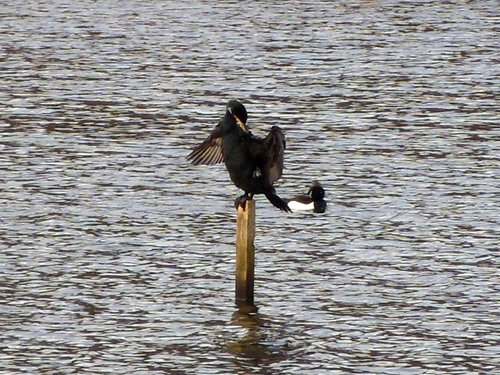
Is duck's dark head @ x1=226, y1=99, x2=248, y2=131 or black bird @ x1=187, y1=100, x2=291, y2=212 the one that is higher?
duck's dark head @ x1=226, y1=99, x2=248, y2=131

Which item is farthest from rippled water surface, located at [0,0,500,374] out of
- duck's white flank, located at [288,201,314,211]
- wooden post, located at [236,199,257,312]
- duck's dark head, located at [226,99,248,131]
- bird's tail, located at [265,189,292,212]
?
duck's dark head, located at [226,99,248,131]

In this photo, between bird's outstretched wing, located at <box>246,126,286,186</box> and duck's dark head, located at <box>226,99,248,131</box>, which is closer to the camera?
bird's outstretched wing, located at <box>246,126,286,186</box>

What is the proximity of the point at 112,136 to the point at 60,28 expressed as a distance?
12.9m

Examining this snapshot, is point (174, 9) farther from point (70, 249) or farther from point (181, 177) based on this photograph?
point (70, 249)

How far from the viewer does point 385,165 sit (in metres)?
20.4

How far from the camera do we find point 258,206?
729 inches

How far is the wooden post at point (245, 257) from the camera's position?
13258 millimetres


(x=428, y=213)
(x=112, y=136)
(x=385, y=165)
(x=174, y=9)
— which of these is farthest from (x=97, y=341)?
(x=174, y=9)

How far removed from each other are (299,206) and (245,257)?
1232 mm

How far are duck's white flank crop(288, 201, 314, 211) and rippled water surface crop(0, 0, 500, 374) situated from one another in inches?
32.0

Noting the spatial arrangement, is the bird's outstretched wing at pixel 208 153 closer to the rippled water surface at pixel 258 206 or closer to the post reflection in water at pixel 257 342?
the rippled water surface at pixel 258 206

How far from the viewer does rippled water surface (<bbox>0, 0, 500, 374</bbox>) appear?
12883 millimetres

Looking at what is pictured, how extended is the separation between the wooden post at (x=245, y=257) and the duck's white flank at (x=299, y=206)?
104 centimetres

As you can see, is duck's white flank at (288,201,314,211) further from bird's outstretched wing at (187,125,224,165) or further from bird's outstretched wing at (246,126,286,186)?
bird's outstretched wing at (246,126,286,186)
